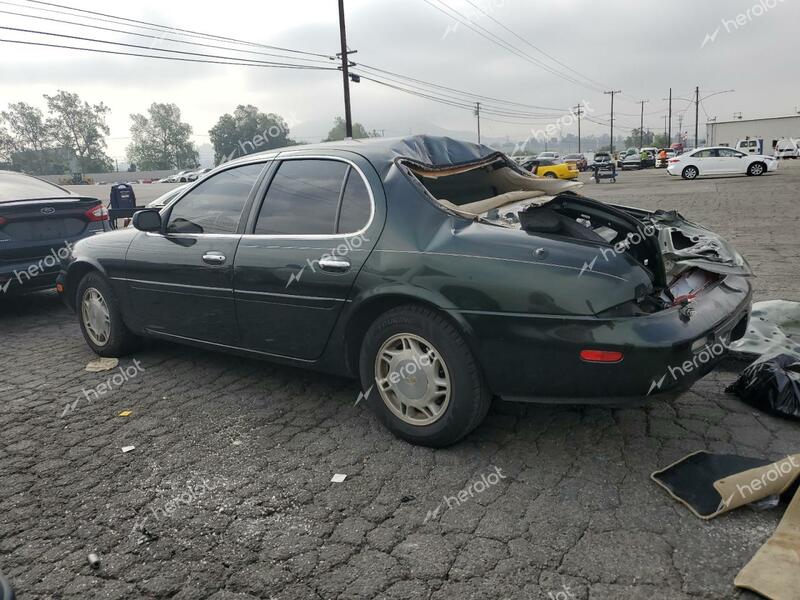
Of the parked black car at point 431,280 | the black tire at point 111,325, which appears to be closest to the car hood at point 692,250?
the parked black car at point 431,280

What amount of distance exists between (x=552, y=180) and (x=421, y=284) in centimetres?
191

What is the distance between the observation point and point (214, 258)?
150 inches

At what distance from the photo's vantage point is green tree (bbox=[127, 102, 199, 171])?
114 metres

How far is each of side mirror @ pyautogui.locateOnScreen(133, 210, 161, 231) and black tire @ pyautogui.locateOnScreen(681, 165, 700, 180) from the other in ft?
97.7

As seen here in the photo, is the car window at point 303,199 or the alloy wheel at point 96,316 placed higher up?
the car window at point 303,199

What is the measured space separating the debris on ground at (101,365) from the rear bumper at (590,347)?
3252 mm

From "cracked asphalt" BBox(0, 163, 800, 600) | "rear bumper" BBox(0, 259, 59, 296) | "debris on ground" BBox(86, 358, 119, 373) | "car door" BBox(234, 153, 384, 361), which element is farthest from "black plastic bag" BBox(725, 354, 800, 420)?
"rear bumper" BBox(0, 259, 59, 296)

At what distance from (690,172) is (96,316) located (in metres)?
29.9

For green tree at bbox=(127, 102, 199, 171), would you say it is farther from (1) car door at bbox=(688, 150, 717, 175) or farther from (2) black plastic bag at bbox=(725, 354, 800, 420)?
(2) black plastic bag at bbox=(725, 354, 800, 420)

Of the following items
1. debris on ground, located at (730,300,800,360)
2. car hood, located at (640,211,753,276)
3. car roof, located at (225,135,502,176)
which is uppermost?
car roof, located at (225,135,502,176)

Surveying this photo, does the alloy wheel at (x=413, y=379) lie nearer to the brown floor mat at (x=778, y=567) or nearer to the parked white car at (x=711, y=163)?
the brown floor mat at (x=778, y=567)

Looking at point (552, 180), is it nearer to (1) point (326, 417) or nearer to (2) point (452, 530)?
(1) point (326, 417)

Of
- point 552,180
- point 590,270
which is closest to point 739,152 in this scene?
point 552,180

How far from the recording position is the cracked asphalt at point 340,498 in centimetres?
222
